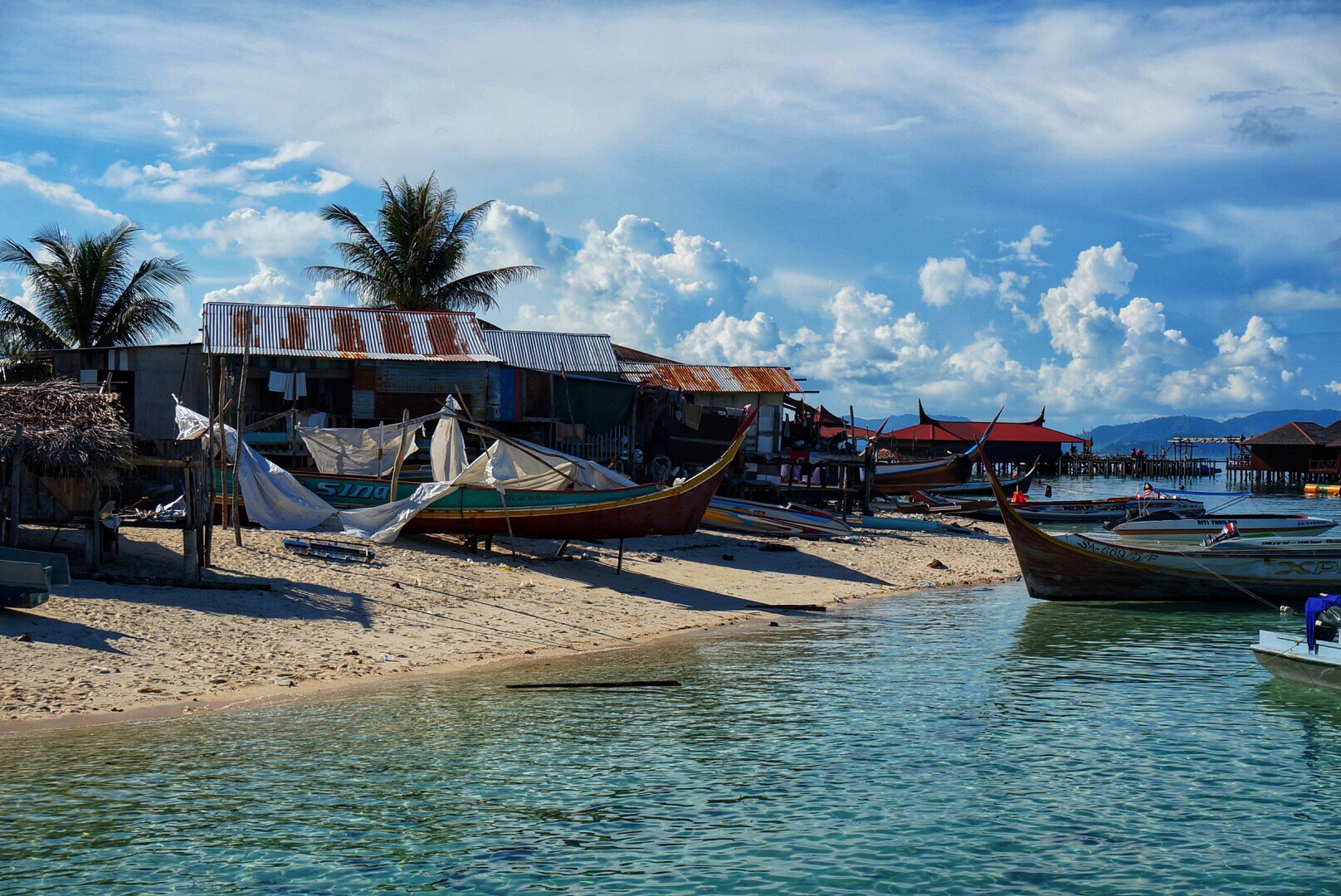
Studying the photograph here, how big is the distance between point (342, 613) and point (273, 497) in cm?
502

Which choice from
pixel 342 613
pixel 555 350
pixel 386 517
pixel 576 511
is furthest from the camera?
pixel 555 350

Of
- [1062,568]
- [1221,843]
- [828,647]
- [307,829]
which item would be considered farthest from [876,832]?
[1062,568]

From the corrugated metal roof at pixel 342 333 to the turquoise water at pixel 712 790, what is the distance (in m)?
14.2

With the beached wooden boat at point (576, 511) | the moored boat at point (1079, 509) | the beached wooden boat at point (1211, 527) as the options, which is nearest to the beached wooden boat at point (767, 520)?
the beached wooden boat at point (576, 511)

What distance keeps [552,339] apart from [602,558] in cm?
1147

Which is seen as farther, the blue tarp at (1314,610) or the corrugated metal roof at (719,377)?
the corrugated metal roof at (719,377)

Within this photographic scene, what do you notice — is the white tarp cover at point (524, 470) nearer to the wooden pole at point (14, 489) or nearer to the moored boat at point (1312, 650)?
the wooden pole at point (14, 489)

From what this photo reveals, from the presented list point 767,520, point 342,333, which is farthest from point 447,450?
point 767,520

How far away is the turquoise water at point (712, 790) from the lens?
23.8 ft

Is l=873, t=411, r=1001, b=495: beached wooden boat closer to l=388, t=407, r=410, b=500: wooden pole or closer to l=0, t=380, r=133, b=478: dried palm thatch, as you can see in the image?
l=388, t=407, r=410, b=500: wooden pole

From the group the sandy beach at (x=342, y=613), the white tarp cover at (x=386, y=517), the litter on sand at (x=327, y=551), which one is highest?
the white tarp cover at (x=386, y=517)

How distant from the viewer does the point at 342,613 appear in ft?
45.9

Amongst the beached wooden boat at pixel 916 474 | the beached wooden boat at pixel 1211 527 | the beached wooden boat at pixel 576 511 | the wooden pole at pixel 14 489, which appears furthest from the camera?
the beached wooden boat at pixel 916 474

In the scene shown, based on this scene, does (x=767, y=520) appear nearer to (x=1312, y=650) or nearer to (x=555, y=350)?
(x=555, y=350)
